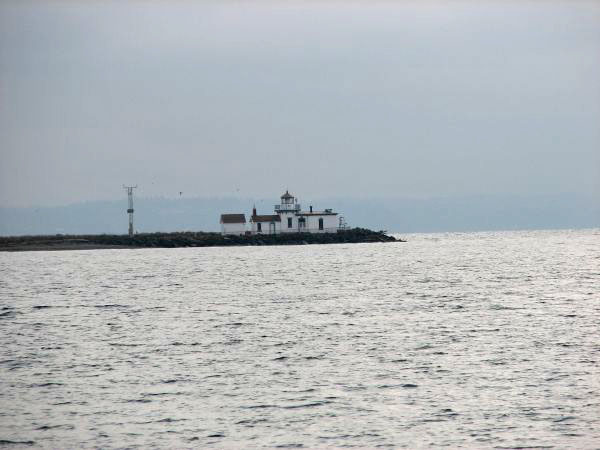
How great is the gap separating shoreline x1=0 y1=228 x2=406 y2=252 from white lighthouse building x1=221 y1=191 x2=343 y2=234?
116 cm

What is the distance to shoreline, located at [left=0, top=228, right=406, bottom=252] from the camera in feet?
472

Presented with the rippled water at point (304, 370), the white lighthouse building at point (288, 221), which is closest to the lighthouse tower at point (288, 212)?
the white lighthouse building at point (288, 221)

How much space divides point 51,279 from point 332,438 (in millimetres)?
58810

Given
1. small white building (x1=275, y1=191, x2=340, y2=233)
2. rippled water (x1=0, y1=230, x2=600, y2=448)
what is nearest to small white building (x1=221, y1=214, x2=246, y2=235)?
small white building (x1=275, y1=191, x2=340, y2=233)

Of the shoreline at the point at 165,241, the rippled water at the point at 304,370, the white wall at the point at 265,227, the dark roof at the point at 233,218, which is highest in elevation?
the dark roof at the point at 233,218

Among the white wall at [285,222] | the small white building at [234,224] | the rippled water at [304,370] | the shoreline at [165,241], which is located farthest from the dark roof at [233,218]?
the rippled water at [304,370]

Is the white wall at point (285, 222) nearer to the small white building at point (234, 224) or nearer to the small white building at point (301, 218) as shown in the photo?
the small white building at point (301, 218)

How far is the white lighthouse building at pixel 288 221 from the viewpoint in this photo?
141 metres

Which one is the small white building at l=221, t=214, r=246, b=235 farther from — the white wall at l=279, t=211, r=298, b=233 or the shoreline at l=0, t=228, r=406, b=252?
the white wall at l=279, t=211, r=298, b=233

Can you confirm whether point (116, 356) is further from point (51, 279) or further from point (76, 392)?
point (51, 279)

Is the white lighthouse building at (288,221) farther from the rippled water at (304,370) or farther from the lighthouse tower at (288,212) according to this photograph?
the rippled water at (304,370)

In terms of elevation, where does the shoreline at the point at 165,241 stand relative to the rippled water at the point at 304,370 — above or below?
above

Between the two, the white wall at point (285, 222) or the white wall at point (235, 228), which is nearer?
the white wall at point (285, 222)

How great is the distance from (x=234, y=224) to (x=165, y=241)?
48.2ft
